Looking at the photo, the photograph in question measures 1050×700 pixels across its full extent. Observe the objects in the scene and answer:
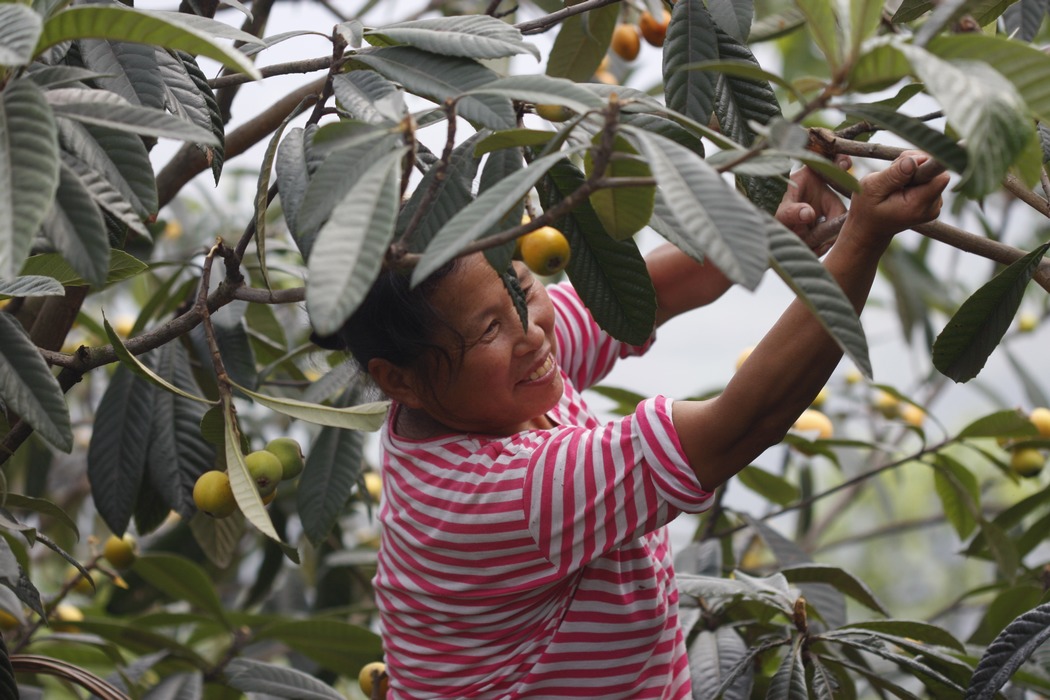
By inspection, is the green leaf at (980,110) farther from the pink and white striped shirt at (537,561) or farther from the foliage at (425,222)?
the pink and white striped shirt at (537,561)

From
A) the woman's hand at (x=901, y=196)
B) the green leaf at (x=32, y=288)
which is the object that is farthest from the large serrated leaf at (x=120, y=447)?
the woman's hand at (x=901, y=196)

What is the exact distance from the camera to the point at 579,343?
1280 mm

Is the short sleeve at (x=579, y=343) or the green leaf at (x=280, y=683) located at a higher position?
the short sleeve at (x=579, y=343)

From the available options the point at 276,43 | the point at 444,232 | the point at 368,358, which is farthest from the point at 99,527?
the point at 444,232

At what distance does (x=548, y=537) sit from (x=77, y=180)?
45 centimetres

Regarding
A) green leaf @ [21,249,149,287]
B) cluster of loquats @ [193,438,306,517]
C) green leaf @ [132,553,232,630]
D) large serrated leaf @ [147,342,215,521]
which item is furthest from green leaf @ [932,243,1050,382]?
green leaf @ [132,553,232,630]

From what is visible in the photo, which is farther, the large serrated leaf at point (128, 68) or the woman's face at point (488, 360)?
the woman's face at point (488, 360)

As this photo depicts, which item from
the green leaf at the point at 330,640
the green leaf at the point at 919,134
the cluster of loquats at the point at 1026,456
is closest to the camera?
the green leaf at the point at 919,134

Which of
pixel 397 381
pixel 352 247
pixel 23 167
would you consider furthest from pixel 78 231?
pixel 397 381

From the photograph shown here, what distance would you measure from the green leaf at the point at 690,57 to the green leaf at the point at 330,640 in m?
0.82

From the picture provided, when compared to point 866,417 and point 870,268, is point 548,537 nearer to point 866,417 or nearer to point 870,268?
point 870,268

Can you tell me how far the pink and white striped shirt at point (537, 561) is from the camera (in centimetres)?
89

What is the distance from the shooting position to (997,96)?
1.72 feet

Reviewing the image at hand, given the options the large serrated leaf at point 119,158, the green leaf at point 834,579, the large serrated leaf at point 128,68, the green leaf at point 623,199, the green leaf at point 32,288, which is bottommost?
the green leaf at point 834,579
